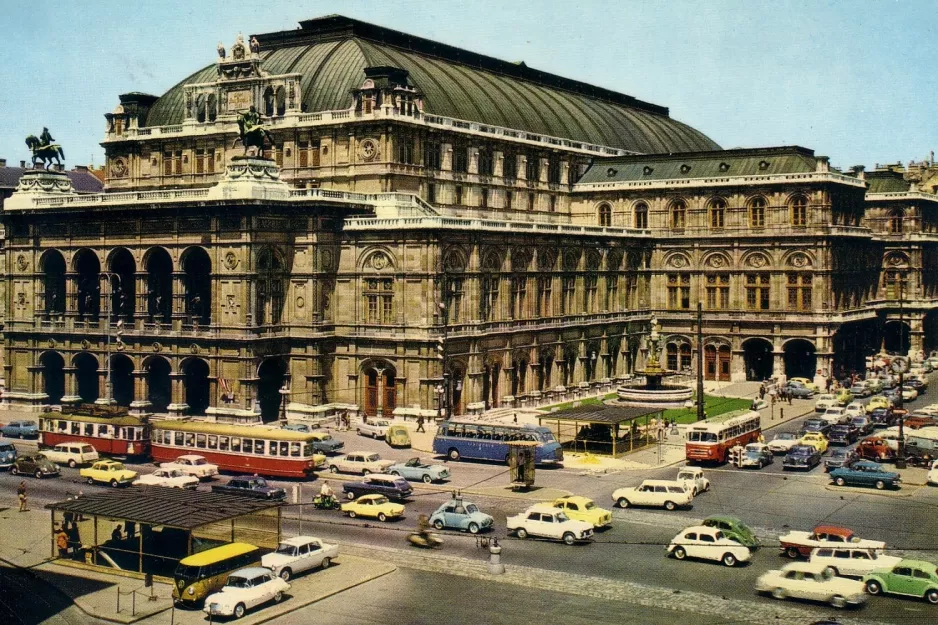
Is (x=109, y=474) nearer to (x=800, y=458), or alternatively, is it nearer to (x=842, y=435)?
(x=800, y=458)

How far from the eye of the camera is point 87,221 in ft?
322

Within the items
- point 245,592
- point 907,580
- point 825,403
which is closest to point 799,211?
point 825,403

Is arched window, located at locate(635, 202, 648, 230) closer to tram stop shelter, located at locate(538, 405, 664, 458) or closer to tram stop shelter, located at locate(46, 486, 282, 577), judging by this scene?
tram stop shelter, located at locate(538, 405, 664, 458)

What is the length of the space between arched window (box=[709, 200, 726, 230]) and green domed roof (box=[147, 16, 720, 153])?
1956cm

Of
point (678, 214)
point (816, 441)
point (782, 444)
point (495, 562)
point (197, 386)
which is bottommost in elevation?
point (495, 562)

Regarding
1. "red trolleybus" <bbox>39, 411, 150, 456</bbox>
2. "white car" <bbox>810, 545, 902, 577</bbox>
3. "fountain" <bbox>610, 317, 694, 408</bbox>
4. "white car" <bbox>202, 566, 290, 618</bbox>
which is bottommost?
"white car" <bbox>202, 566, 290, 618</bbox>

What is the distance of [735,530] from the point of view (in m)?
54.1

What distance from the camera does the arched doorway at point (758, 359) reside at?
409ft

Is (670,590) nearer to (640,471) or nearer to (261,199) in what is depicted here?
(640,471)

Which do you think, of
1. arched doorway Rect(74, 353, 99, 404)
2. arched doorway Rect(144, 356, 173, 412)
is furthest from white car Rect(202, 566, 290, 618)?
arched doorway Rect(74, 353, 99, 404)

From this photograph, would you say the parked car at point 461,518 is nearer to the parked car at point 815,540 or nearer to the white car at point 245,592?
the white car at point 245,592

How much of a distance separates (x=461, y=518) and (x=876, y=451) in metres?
35.4

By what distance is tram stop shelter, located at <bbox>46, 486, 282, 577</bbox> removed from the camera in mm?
50344

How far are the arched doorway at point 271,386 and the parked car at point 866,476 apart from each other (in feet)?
144
